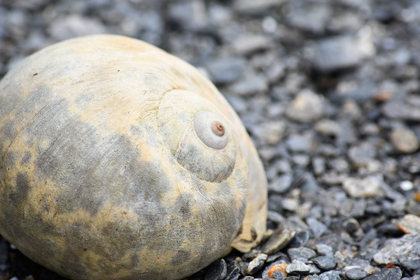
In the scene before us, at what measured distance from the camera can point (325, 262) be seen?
124 inches

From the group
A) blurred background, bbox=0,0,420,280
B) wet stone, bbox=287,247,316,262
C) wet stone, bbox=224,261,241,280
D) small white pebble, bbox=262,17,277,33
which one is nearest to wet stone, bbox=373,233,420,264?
blurred background, bbox=0,0,420,280

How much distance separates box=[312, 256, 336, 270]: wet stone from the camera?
122 inches

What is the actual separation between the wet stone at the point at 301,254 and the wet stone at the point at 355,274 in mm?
256

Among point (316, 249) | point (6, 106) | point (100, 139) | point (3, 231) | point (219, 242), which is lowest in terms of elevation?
point (316, 249)

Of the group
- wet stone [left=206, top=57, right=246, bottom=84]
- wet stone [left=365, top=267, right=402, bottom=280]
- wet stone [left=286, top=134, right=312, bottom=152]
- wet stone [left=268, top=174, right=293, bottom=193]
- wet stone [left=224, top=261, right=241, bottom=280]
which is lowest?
wet stone [left=365, top=267, right=402, bottom=280]

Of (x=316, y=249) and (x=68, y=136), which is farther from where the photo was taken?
(x=316, y=249)

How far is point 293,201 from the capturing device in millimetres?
3916

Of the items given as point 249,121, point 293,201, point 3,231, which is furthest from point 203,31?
point 3,231

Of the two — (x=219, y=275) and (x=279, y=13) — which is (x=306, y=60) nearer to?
(x=279, y=13)

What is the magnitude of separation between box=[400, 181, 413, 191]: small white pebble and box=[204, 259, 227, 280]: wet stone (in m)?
1.68

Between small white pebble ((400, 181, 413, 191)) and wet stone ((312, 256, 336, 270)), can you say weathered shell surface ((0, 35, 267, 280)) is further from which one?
small white pebble ((400, 181, 413, 191))

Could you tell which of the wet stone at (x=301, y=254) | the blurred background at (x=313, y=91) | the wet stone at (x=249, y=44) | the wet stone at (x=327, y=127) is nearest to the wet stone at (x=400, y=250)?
the blurred background at (x=313, y=91)

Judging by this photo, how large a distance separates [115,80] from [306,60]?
10.1 ft

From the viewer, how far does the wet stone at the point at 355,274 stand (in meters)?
3.01
